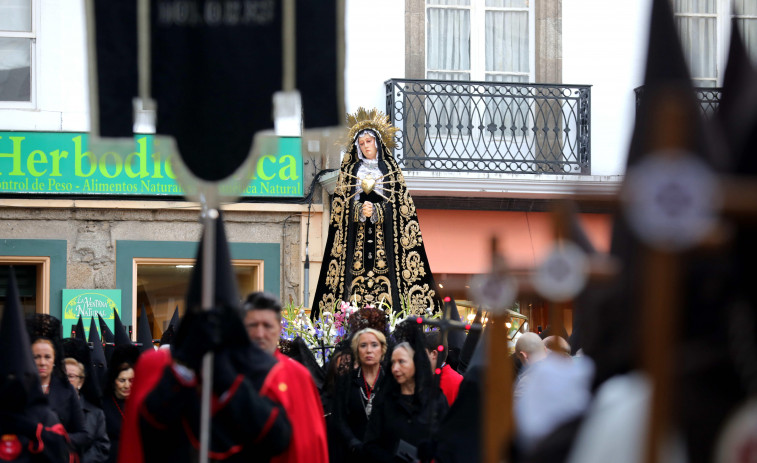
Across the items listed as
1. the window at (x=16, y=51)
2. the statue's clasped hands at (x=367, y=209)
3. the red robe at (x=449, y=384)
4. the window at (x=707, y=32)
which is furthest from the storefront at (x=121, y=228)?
the red robe at (x=449, y=384)

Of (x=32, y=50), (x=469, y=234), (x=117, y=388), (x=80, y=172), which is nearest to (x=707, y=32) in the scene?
(x=469, y=234)

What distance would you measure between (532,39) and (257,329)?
12587mm

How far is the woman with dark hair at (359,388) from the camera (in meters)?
7.04

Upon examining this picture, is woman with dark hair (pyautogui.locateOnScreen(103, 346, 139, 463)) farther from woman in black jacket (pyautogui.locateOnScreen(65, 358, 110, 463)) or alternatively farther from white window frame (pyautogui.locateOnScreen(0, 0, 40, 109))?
white window frame (pyautogui.locateOnScreen(0, 0, 40, 109))

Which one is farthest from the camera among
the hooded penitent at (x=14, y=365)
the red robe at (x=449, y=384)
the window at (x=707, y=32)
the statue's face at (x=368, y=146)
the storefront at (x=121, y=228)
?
the window at (x=707, y=32)

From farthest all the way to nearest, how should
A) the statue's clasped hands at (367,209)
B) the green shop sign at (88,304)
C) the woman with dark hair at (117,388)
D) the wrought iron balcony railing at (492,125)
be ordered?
the wrought iron balcony railing at (492,125), the green shop sign at (88,304), the statue's clasped hands at (367,209), the woman with dark hair at (117,388)

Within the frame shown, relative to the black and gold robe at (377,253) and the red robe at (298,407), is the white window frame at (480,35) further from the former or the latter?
the red robe at (298,407)

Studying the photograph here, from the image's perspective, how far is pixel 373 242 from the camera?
10.3m

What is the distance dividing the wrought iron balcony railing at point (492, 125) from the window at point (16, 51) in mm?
4621

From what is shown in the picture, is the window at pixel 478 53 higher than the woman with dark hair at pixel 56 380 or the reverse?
higher

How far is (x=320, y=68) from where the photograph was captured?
4461mm

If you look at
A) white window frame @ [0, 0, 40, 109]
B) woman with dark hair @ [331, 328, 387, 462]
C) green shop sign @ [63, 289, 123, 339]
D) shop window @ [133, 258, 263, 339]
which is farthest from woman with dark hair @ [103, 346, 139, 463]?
white window frame @ [0, 0, 40, 109]

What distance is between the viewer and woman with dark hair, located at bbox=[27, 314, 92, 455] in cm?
648

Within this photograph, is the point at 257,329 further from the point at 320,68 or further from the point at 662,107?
the point at 662,107
